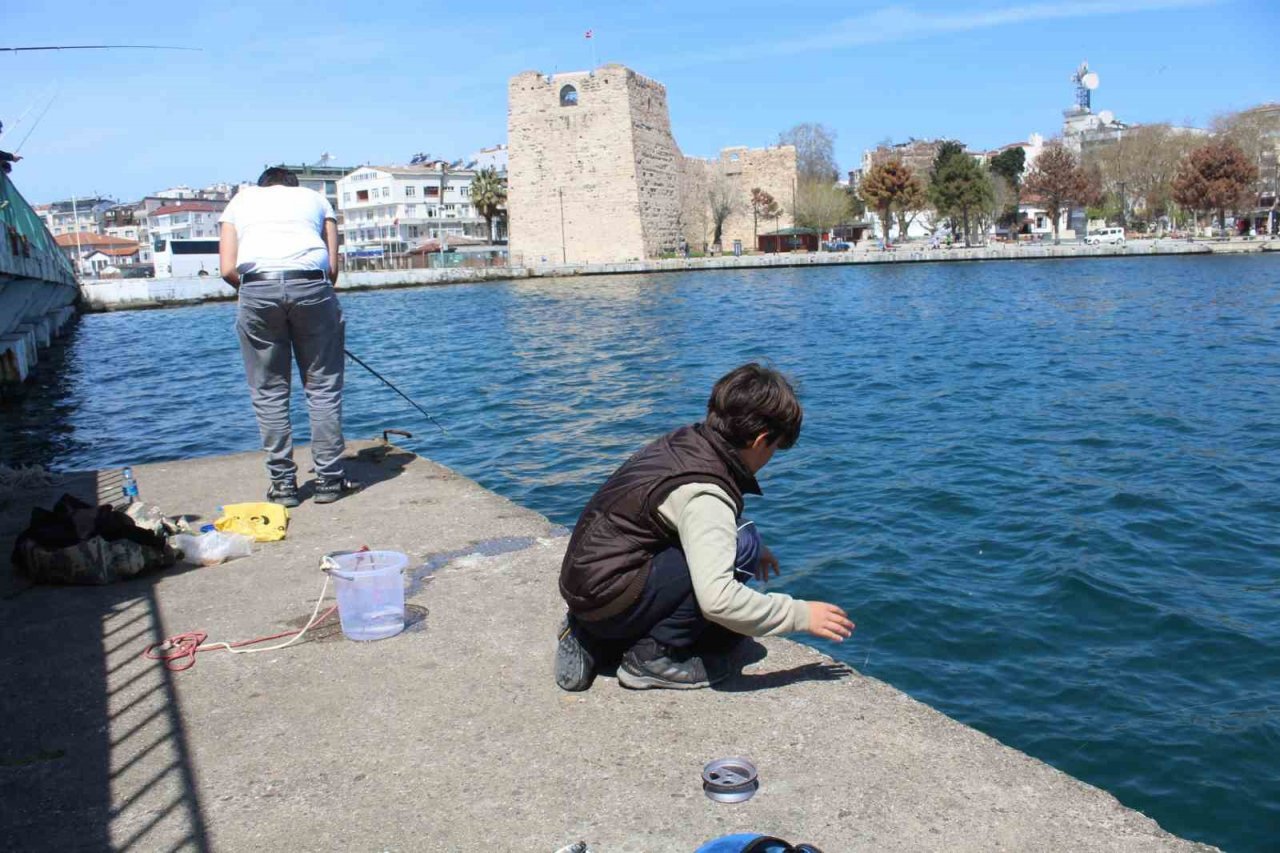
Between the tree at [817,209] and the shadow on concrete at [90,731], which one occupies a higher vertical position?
the tree at [817,209]

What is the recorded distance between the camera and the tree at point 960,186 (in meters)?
59.2

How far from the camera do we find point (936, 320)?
74.5 feet

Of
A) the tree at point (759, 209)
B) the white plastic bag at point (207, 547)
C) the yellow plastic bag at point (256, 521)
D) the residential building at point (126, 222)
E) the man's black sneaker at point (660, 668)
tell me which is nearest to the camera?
the man's black sneaker at point (660, 668)

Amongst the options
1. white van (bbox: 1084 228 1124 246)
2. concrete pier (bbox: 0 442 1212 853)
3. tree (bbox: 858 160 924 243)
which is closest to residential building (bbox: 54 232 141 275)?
tree (bbox: 858 160 924 243)

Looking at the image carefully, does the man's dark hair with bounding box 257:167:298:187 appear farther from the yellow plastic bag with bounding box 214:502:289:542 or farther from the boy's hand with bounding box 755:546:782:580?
the boy's hand with bounding box 755:546:782:580

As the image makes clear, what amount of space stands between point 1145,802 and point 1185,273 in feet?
118

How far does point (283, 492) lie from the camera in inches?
197

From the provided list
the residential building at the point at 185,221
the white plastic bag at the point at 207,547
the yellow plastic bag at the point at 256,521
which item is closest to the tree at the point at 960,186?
the yellow plastic bag at the point at 256,521

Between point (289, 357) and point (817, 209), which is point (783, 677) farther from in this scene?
point (817, 209)

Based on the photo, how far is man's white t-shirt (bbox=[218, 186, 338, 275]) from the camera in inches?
191

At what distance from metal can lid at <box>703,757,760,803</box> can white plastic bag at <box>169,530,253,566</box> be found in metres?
2.63

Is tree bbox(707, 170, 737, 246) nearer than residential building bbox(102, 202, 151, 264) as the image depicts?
Yes

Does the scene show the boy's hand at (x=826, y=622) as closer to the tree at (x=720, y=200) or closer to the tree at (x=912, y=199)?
the tree at (x=912, y=199)

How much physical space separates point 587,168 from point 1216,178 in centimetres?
3477
